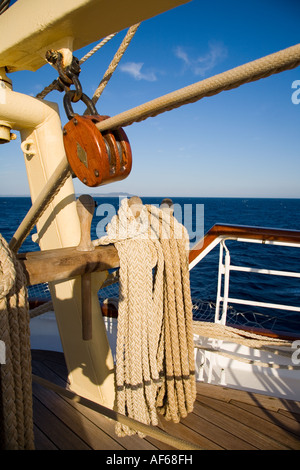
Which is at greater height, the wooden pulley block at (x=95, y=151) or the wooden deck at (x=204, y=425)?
the wooden pulley block at (x=95, y=151)

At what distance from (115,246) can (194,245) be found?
3.15 ft

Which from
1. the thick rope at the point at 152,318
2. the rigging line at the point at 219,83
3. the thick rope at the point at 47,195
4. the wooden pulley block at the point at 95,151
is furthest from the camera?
the thick rope at the point at 152,318

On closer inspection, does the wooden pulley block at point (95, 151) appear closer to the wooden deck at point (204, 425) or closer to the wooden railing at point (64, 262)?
the wooden railing at point (64, 262)

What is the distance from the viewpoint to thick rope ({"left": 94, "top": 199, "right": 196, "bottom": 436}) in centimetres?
133

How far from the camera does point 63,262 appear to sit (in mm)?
1073

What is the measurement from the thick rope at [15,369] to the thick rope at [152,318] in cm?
50

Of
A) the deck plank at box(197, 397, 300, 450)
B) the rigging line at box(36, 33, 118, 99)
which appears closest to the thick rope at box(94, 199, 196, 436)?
the deck plank at box(197, 397, 300, 450)

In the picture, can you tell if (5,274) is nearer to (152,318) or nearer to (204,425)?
(152,318)

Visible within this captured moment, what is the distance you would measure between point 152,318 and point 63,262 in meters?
0.58

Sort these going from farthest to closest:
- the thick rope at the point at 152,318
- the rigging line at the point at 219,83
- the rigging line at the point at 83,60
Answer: the rigging line at the point at 83,60 → the thick rope at the point at 152,318 → the rigging line at the point at 219,83

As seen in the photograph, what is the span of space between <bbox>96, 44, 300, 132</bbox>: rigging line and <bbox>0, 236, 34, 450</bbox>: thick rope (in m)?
0.53

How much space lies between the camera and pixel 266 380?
1976 mm

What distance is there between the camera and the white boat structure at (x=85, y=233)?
0.88 meters

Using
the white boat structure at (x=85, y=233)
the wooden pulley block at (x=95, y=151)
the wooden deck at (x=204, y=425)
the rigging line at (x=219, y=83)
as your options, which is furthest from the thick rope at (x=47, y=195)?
the wooden deck at (x=204, y=425)
